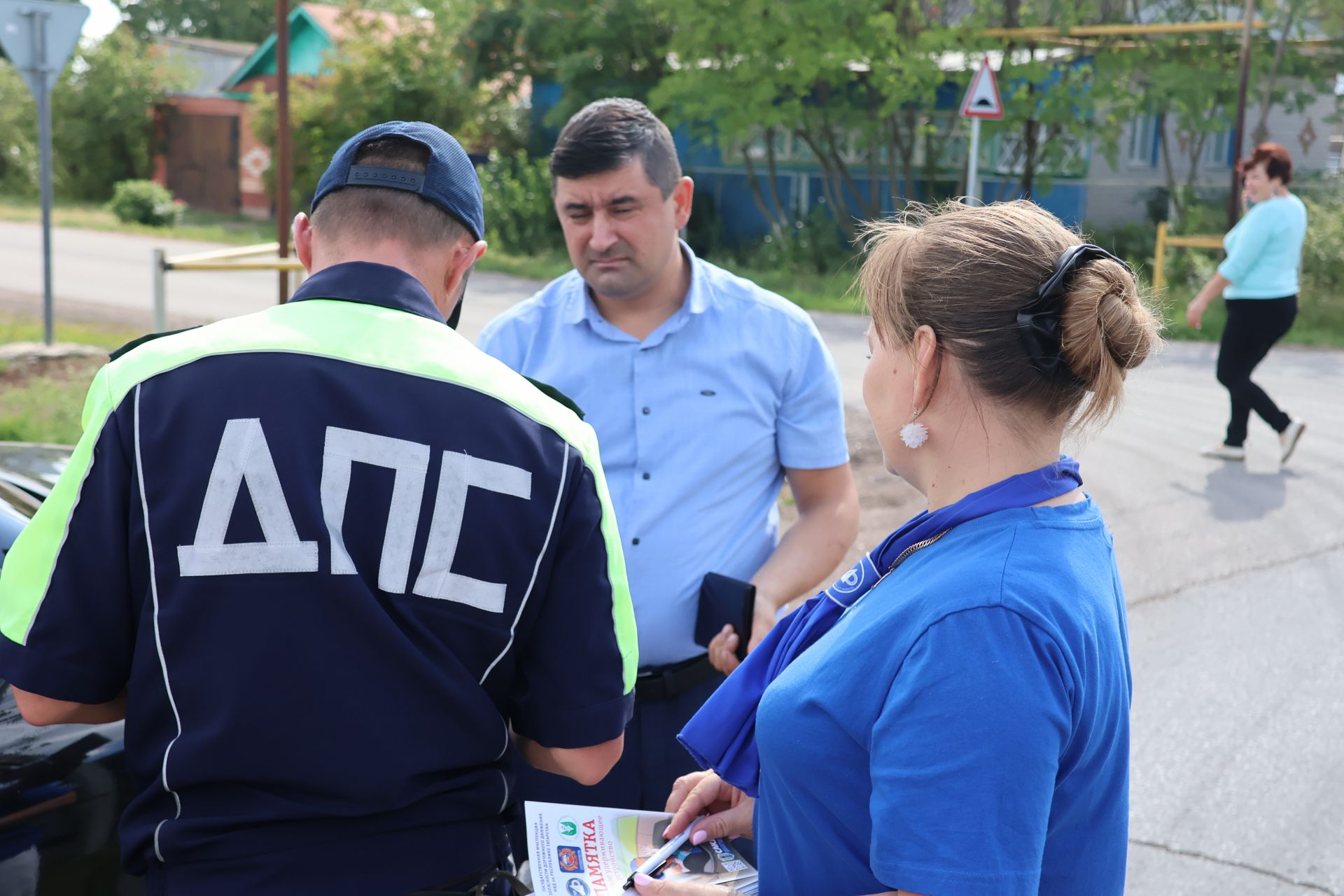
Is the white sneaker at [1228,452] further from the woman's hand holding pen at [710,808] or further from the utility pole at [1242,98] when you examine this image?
the utility pole at [1242,98]

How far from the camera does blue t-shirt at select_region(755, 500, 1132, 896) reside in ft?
4.41

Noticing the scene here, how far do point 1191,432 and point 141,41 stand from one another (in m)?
40.4

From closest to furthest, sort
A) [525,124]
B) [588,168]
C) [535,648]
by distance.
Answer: [535,648], [588,168], [525,124]

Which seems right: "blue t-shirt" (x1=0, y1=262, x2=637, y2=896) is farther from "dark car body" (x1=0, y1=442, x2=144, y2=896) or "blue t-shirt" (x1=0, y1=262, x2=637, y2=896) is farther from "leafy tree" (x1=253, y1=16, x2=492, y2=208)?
"leafy tree" (x1=253, y1=16, x2=492, y2=208)

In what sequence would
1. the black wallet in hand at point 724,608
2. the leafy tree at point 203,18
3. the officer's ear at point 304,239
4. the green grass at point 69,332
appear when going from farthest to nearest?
the leafy tree at point 203,18, the green grass at point 69,332, the black wallet in hand at point 724,608, the officer's ear at point 304,239

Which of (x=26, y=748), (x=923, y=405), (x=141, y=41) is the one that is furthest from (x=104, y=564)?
(x=141, y=41)

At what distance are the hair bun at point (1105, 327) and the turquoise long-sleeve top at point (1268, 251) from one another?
764 cm

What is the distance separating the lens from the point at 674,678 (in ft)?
9.56

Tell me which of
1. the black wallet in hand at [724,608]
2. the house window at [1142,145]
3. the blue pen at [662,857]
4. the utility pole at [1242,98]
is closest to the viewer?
the blue pen at [662,857]

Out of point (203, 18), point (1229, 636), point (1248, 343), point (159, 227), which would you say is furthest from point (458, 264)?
point (203, 18)

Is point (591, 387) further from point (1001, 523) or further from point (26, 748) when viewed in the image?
point (1001, 523)

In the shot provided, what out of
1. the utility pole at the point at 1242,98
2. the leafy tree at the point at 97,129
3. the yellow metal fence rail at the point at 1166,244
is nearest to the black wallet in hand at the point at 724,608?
the yellow metal fence rail at the point at 1166,244

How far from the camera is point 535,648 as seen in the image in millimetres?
1889

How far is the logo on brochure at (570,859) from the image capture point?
1.89m
